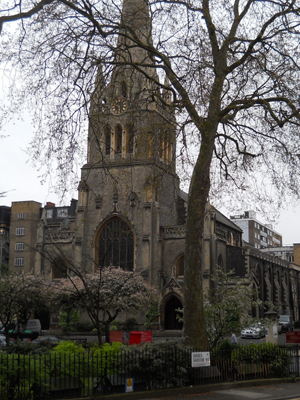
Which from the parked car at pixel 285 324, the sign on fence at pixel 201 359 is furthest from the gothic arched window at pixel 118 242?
the sign on fence at pixel 201 359

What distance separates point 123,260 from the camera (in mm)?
49219

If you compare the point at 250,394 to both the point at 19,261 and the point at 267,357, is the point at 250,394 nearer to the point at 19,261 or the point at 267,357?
the point at 267,357

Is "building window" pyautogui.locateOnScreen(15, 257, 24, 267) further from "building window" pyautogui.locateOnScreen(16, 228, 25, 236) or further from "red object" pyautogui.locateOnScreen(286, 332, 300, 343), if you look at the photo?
"red object" pyautogui.locateOnScreen(286, 332, 300, 343)

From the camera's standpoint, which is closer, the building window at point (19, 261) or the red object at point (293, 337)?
the red object at point (293, 337)

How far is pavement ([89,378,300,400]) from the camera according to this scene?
13.6 meters

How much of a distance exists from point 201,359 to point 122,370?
2627mm

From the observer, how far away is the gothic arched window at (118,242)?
49.1 meters

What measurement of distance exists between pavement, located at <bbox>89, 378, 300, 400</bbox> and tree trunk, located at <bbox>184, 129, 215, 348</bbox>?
1.36 metres

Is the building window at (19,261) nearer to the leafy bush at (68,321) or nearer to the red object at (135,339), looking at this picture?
the leafy bush at (68,321)

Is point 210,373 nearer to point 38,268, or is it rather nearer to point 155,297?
point 155,297

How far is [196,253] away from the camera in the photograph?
16.6 m

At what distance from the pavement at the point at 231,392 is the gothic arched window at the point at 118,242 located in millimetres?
32956

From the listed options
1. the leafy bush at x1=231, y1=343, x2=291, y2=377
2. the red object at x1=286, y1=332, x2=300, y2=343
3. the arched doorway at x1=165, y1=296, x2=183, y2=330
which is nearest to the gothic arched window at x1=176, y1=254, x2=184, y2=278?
the arched doorway at x1=165, y1=296, x2=183, y2=330

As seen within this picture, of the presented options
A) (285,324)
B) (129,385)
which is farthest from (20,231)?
(129,385)
